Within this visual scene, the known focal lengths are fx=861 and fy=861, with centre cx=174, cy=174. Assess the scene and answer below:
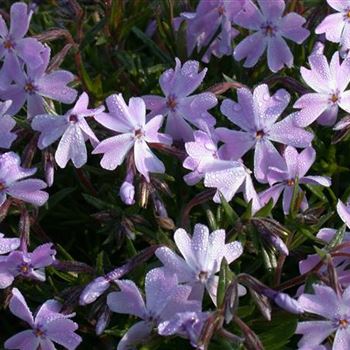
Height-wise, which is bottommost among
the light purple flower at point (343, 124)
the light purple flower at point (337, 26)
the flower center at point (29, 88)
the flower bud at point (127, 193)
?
the flower bud at point (127, 193)

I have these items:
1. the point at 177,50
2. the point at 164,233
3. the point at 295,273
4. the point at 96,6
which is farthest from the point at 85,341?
the point at 96,6

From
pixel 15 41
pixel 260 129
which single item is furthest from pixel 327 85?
pixel 15 41

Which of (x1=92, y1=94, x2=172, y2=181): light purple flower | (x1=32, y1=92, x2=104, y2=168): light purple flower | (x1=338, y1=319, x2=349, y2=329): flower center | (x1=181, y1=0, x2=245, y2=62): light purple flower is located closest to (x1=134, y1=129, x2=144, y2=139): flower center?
(x1=92, y1=94, x2=172, y2=181): light purple flower

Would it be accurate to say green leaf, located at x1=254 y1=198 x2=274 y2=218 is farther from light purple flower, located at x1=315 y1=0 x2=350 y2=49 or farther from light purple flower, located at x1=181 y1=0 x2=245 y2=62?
light purple flower, located at x1=181 y1=0 x2=245 y2=62

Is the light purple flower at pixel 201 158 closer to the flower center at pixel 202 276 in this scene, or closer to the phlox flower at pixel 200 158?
the phlox flower at pixel 200 158

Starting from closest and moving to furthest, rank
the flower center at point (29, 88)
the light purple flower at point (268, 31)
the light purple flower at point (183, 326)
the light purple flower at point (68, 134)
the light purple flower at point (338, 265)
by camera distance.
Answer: the light purple flower at point (183, 326), the light purple flower at point (338, 265), the light purple flower at point (68, 134), the flower center at point (29, 88), the light purple flower at point (268, 31)

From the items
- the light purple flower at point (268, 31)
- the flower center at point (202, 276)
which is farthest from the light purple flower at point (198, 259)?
the light purple flower at point (268, 31)

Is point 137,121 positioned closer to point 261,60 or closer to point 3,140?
point 3,140
